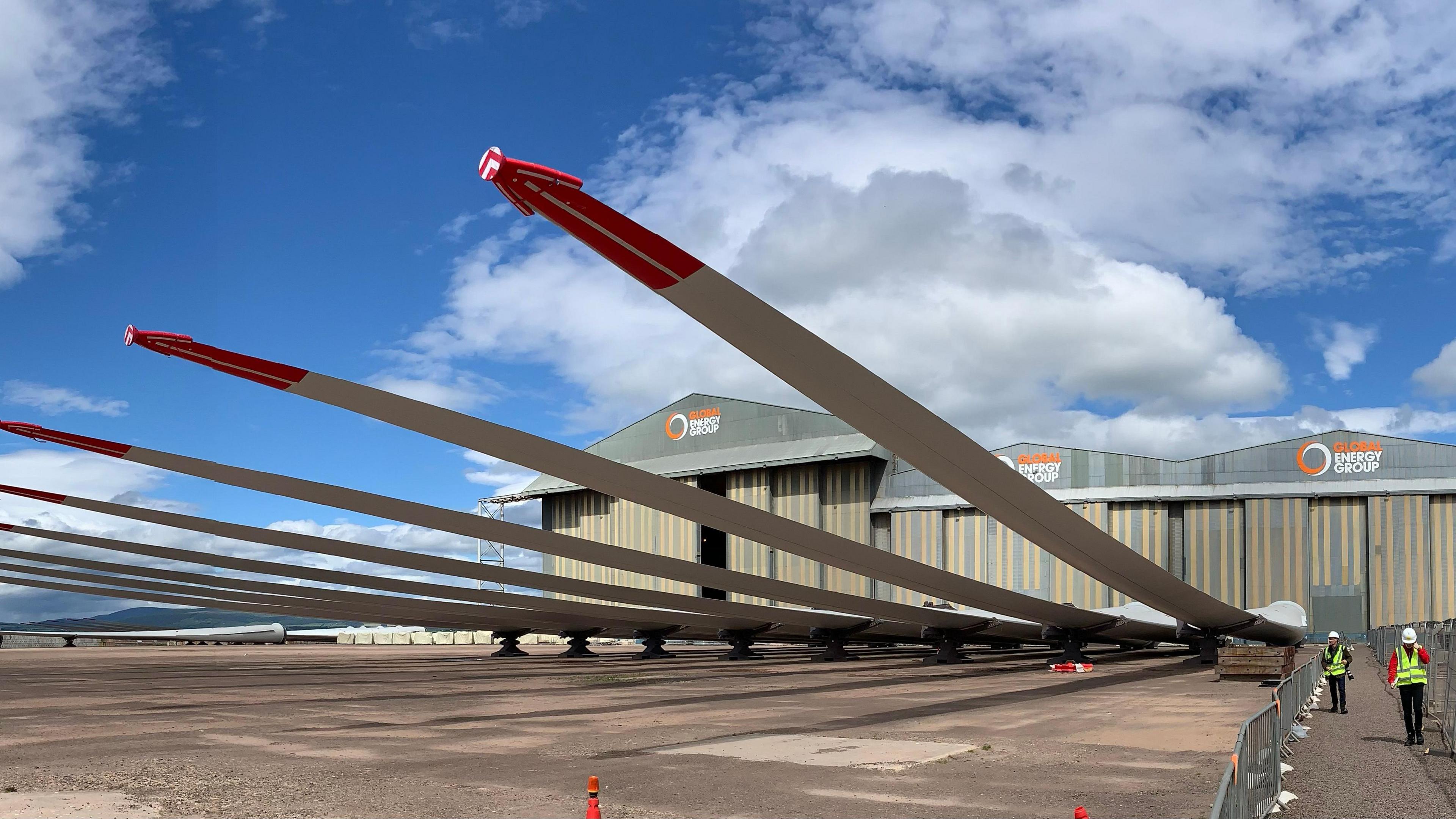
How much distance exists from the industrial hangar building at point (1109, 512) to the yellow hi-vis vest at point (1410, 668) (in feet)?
67.8

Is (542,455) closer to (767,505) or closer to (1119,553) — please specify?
(1119,553)

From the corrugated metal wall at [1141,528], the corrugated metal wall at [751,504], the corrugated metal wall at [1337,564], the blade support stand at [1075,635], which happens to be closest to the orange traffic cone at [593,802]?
the blade support stand at [1075,635]

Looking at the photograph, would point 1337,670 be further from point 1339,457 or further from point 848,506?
point 848,506

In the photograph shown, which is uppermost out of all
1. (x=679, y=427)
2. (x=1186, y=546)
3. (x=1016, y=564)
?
(x=679, y=427)

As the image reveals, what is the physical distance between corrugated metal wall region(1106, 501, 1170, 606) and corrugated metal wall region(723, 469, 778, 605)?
14.7 metres

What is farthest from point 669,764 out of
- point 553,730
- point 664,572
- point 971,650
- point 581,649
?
point 971,650

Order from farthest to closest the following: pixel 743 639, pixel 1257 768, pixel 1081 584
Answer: pixel 1081 584
pixel 743 639
pixel 1257 768

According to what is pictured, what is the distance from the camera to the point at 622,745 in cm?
1219

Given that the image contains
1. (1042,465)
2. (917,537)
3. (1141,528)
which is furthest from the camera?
(917,537)

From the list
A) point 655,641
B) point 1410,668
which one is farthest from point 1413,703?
point 655,641

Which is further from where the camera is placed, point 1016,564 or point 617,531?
point 617,531

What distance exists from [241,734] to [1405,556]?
40.1 m

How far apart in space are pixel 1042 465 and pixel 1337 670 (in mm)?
28595

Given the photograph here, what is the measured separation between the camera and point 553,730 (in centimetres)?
1361
